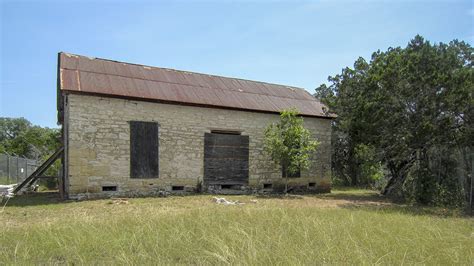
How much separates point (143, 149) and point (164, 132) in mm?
1095

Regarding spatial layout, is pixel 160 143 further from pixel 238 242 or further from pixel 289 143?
pixel 238 242

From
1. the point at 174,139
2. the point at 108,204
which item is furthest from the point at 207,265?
the point at 174,139

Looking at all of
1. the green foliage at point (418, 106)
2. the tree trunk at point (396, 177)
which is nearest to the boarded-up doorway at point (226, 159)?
the green foliage at point (418, 106)

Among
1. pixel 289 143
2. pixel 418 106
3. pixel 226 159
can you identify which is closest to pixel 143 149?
pixel 226 159

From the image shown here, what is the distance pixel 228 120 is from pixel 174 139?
2.70m

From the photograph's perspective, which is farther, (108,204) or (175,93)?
(175,93)

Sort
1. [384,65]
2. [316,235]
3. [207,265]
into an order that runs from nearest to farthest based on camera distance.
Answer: [207,265]
[316,235]
[384,65]

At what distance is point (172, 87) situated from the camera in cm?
1566

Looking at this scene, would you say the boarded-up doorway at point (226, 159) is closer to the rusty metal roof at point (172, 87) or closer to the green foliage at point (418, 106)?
the rusty metal roof at point (172, 87)

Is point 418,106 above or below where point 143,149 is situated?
above

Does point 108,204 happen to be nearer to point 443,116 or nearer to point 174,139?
point 174,139

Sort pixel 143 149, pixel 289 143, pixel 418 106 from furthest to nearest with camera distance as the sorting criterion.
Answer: pixel 289 143 < pixel 143 149 < pixel 418 106

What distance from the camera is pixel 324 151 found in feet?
59.8

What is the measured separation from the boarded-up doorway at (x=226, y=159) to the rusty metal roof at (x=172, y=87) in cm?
147
